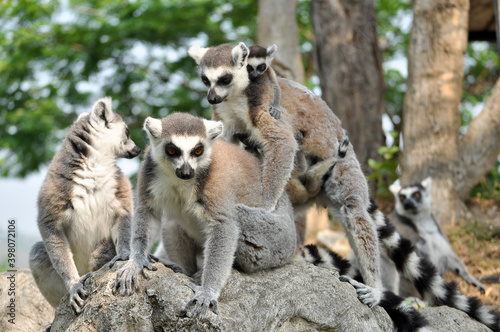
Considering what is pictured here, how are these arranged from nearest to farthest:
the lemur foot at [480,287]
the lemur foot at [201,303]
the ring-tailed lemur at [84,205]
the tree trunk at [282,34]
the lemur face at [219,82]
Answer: the lemur foot at [201,303], the ring-tailed lemur at [84,205], the lemur face at [219,82], the lemur foot at [480,287], the tree trunk at [282,34]

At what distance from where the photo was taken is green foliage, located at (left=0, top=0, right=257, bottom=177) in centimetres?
1308

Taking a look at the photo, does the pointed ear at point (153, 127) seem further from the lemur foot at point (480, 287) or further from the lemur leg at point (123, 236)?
the lemur foot at point (480, 287)

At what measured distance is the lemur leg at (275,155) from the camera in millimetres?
4859

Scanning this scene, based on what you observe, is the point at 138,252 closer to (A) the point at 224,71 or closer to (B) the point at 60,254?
(B) the point at 60,254

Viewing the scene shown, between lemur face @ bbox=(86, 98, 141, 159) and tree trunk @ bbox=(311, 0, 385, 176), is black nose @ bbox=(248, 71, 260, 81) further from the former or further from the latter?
tree trunk @ bbox=(311, 0, 385, 176)

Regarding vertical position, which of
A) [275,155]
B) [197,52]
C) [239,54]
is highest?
[239,54]

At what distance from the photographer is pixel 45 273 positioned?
504 centimetres

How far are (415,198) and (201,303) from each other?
19.0 feet

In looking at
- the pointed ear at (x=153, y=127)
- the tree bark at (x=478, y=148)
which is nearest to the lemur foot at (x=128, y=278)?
the pointed ear at (x=153, y=127)

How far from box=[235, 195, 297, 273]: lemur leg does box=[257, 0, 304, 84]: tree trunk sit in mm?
6059

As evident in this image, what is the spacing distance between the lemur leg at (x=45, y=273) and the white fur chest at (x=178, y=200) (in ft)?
4.54

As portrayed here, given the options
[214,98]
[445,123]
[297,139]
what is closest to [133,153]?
[214,98]

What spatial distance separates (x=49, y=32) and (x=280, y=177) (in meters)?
11.0

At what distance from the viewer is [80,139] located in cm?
488
